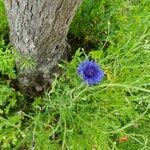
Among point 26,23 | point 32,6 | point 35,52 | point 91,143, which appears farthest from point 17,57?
point 91,143

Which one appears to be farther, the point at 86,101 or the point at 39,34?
the point at 86,101

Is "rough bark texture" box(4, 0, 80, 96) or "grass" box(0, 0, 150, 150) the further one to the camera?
"grass" box(0, 0, 150, 150)

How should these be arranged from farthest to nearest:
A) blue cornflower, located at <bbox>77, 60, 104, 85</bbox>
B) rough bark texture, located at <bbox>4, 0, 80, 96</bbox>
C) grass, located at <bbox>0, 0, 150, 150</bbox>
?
grass, located at <bbox>0, 0, 150, 150</bbox>
blue cornflower, located at <bbox>77, 60, 104, 85</bbox>
rough bark texture, located at <bbox>4, 0, 80, 96</bbox>

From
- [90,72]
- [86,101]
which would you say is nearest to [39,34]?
[90,72]

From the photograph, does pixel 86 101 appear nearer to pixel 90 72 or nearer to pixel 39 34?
pixel 90 72

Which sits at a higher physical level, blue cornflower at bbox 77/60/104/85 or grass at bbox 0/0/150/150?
blue cornflower at bbox 77/60/104/85
